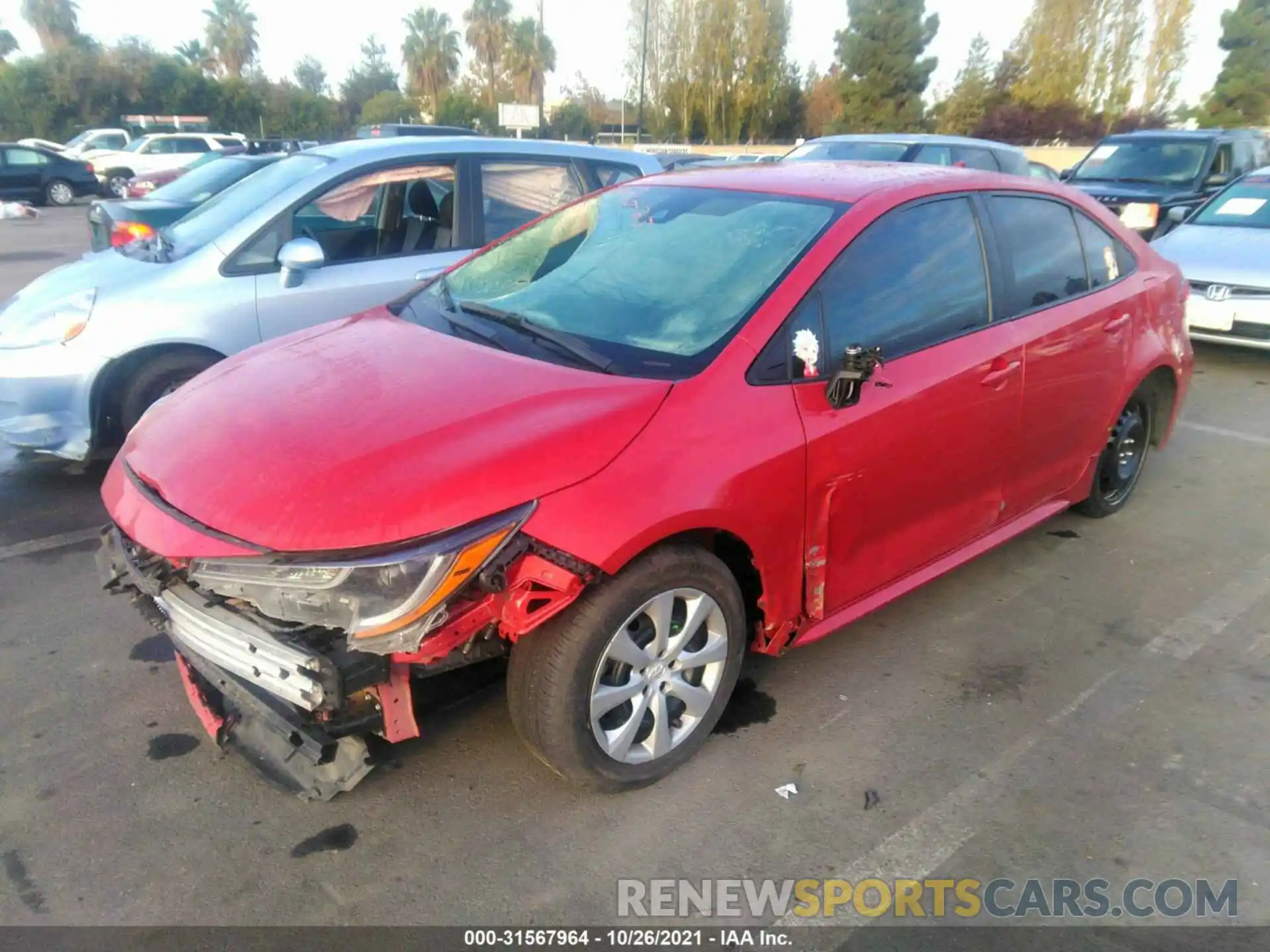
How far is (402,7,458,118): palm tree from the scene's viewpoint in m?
64.9

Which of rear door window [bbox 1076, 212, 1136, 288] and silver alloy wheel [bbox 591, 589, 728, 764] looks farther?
rear door window [bbox 1076, 212, 1136, 288]

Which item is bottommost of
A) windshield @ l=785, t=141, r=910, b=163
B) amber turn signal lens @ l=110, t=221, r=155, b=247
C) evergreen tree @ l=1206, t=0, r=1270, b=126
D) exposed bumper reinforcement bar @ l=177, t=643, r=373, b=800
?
exposed bumper reinforcement bar @ l=177, t=643, r=373, b=800

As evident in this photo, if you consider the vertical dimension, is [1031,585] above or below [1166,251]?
below

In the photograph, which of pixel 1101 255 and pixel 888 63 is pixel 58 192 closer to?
pixel 1101 255

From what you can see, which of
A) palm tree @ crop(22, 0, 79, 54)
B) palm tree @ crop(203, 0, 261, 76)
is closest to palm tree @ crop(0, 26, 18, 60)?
palm tree @ crop(22, 0, 79, 54)

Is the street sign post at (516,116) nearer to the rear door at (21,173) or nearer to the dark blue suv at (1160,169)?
the rear door at (21,173)

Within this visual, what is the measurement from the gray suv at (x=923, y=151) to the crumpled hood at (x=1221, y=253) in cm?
229

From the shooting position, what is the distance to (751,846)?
2617mm

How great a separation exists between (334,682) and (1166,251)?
835 cm

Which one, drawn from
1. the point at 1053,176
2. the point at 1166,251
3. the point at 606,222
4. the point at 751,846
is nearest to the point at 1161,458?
the point at 1166,251

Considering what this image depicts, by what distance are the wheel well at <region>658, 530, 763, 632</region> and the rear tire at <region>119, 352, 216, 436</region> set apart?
3.12 metres

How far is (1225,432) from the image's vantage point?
250 inches

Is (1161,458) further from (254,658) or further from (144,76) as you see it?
(144,76)

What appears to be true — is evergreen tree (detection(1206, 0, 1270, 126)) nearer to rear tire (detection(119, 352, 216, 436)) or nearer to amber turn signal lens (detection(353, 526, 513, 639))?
rear tire (detection(119, 352, 216, 436))
